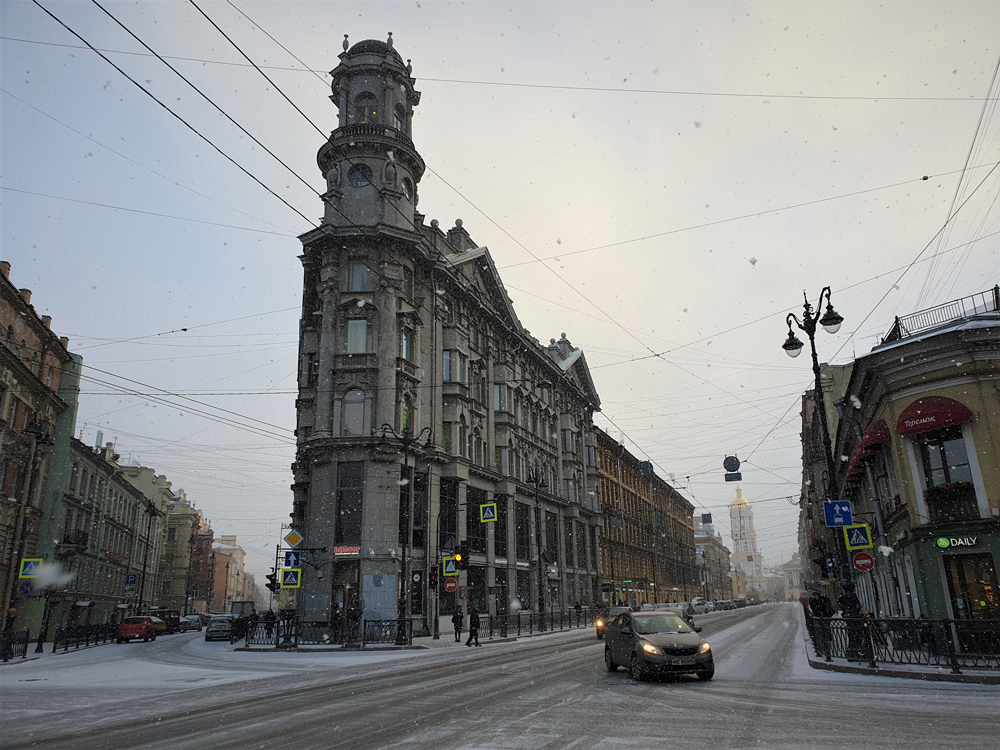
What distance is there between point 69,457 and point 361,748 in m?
43.5

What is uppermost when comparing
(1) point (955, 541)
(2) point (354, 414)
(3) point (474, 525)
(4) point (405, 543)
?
(2) point (354, 414)

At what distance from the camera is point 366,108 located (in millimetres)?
38562

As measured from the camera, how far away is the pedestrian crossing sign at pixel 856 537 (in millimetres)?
17516

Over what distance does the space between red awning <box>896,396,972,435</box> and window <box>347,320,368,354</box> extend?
78.9ft

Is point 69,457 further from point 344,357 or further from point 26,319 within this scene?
point 344,357

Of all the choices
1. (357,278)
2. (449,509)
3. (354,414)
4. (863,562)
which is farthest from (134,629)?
(863,562)

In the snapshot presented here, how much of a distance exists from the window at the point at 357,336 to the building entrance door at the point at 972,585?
25.8 metres

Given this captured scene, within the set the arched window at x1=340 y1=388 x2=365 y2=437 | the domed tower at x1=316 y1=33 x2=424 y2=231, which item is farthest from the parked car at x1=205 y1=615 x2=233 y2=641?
the domed tower at x1=316 y1=33 x2=424 y2=231

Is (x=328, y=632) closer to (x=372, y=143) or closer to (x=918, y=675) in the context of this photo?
(x=918, y=675)

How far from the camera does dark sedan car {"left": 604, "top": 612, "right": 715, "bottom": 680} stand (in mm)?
13250

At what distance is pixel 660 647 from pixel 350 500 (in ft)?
71.2

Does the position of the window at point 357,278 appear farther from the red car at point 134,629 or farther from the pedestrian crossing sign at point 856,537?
the pedestrian crossing sign at point 856,537

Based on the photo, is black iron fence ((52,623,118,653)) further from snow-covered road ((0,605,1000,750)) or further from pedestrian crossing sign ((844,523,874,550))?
pedestrian crossing sign ((844,523,874,550))

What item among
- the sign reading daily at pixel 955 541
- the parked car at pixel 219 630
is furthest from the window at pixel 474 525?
the sign reading daily at pixel 955 541
